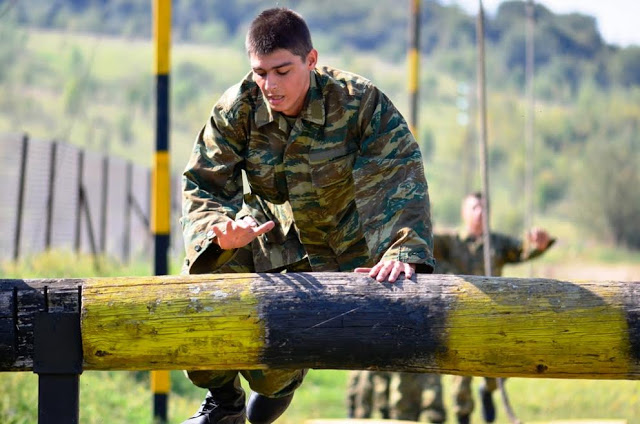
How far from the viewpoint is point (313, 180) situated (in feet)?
16.0

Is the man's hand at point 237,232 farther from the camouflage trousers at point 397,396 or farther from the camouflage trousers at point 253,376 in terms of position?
the camouflage trousers at point 397,396

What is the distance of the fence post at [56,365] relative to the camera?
13.0 feet

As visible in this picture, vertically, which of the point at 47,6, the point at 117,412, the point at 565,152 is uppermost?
the point at 47,6

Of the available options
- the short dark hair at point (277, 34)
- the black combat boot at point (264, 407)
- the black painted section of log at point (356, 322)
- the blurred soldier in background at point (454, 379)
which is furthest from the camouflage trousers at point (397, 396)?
the black painted section of log at point (356, 322)

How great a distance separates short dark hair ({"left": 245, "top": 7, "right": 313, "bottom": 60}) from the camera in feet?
14.8

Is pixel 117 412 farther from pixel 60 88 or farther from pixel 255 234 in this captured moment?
pixel 60 88

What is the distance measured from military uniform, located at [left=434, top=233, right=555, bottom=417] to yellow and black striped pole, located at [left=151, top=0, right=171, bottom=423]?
3232 millimetres

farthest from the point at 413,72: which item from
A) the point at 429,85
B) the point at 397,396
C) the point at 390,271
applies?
the point at 429,85

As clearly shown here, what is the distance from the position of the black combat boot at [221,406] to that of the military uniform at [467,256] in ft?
17.4

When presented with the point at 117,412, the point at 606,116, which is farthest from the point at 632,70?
the point at 117,412

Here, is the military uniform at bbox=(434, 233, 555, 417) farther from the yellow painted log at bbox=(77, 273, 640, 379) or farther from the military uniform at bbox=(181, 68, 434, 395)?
the yellow painted log at bbox=(77, 273, 640, 379)

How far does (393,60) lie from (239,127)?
323 ft

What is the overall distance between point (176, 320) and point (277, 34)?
123 cm

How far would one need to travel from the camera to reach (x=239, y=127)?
479 cm
